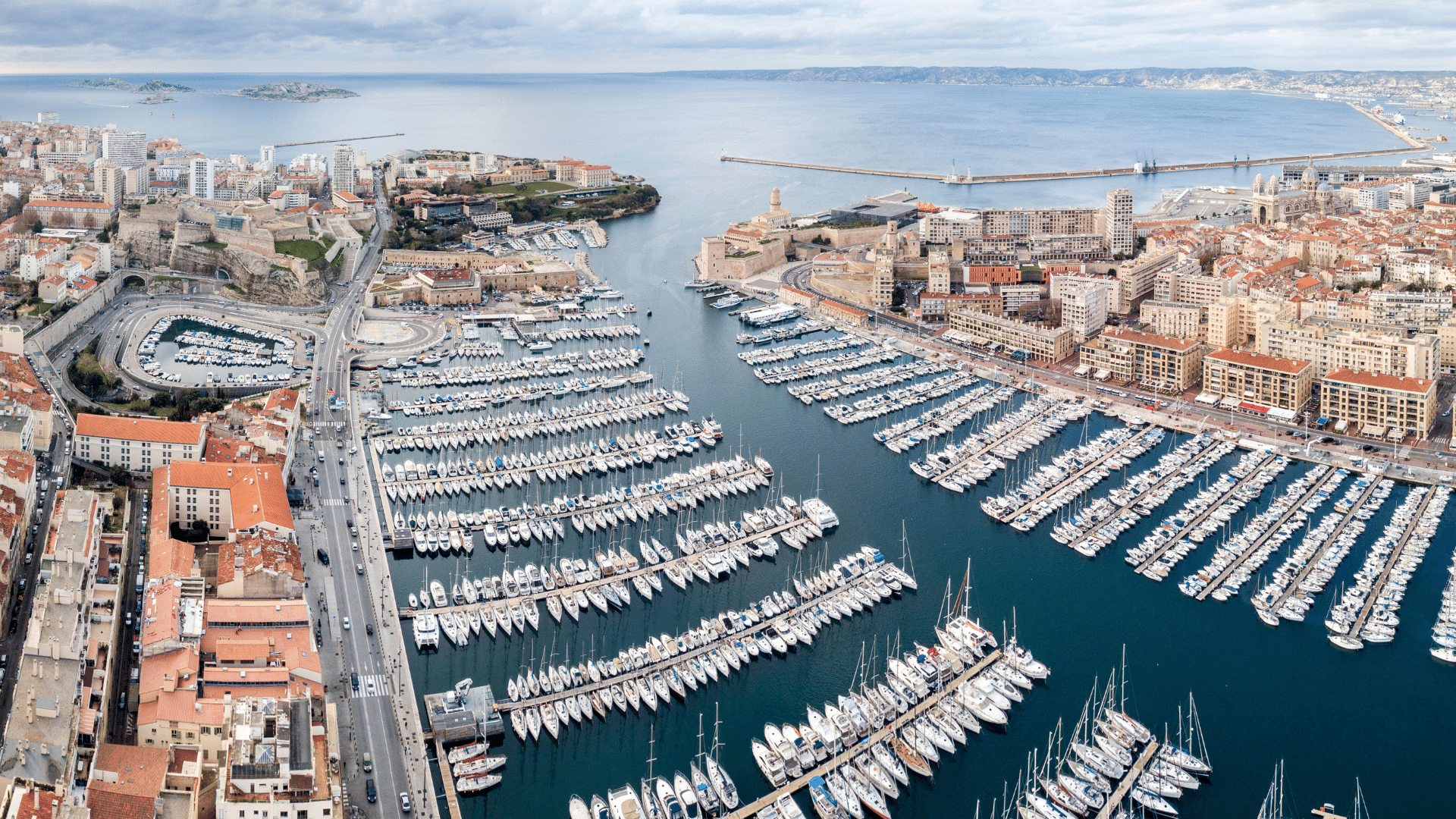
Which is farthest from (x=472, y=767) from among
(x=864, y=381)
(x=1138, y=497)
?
(x=864, y=381)

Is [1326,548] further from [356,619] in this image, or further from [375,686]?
[356,619]

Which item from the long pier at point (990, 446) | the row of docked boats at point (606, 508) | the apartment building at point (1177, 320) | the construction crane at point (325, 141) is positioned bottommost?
the row of docked boats at point (606, 508)

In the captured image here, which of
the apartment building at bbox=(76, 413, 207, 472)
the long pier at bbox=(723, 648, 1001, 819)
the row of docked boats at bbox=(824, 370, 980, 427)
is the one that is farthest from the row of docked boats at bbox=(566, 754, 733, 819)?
the row of docked boats at bbox=(824, 370, 980, 427)

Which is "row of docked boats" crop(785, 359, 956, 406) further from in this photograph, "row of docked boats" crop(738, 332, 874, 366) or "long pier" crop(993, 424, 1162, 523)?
"long pier" crop(993, 424, 1162, 523)

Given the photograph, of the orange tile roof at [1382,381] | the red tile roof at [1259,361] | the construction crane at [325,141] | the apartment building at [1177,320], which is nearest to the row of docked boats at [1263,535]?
the orange tile roof at [1382,381]

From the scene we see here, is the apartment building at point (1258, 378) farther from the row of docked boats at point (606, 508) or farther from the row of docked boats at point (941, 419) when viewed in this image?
the row of docked boats at point (606, 508)

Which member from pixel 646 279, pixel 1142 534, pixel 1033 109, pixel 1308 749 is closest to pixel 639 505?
pixel 1142 534

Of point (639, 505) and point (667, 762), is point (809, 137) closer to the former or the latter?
point (639, 505)
